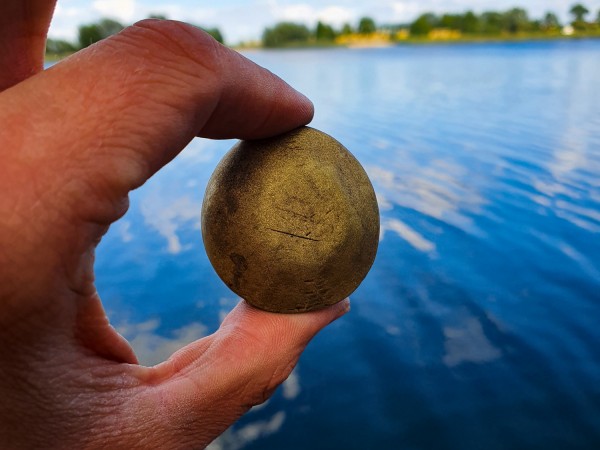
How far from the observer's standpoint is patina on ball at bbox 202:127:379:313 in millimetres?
2502

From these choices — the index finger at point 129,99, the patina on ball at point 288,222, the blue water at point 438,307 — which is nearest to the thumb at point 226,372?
the patina on ball at point 288,222

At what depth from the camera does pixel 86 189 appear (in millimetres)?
1385

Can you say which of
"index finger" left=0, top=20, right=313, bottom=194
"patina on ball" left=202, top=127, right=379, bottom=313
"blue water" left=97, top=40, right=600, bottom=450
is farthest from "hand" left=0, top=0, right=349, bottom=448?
"blue water" left=97, top=40, right=600, bottom=450

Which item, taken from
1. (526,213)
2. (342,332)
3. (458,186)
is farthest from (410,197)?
(342,332)

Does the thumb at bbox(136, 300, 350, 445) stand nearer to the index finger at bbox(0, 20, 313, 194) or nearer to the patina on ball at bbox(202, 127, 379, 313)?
the patina on ball at bbox(202, 127, 379, 313)

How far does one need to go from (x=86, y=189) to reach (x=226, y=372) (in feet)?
3.67

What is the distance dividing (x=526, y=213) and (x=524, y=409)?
4.39m

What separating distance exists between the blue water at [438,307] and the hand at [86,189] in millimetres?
2315

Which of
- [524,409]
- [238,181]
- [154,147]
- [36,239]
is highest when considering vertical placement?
[154,147]

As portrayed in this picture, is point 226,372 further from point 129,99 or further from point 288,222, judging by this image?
point 129,99

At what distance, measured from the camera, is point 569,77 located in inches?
1096

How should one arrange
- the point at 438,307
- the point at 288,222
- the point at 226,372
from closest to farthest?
the point at 226,372 → the point at 288,222 → the point at 438,307

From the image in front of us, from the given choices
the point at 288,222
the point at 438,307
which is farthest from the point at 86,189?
the point at 438,307

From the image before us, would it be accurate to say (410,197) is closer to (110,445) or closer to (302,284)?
(302,284)
